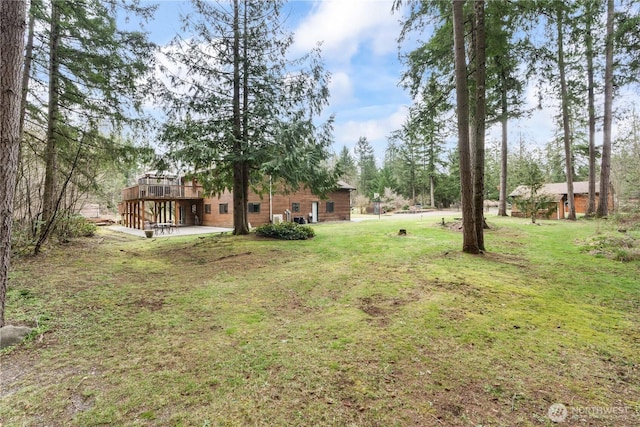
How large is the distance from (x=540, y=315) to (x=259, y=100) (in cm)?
979

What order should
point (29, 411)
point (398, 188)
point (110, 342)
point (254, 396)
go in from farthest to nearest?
1. point (398, 188)
2. point (110, 342)
3. point (254, 396)
4. point (29, 411)

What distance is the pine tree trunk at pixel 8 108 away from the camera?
294 cm

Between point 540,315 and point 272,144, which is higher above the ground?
point 272,144

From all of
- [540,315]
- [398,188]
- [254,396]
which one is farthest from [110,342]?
[398,188]

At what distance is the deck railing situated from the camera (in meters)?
19.2

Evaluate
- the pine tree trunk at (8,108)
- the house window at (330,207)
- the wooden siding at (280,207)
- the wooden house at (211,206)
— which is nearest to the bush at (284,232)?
the wooden house at (211,206)

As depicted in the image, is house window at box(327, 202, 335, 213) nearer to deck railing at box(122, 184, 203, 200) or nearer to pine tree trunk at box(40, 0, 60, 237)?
deck railing at box(122, 184, 203, 200)

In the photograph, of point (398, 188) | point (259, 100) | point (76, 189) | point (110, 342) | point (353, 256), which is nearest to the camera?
point (110, 342)

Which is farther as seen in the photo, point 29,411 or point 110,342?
point 110,342

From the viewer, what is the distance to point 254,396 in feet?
7.23

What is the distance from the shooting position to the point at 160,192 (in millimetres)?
20172

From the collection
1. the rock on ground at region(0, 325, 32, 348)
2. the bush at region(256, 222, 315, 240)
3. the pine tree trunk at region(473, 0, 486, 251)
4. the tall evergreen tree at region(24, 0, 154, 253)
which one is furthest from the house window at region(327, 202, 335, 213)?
the rock on ground at region(0, 325, 32, 348)

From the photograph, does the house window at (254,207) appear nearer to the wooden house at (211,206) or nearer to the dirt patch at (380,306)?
the wooden house at (211,206)

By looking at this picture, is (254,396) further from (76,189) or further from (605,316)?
(76,189)
